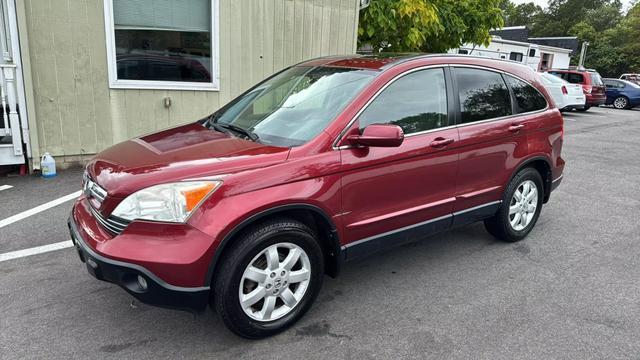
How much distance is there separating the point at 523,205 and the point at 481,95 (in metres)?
1.21

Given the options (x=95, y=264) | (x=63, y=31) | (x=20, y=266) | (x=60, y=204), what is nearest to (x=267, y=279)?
(x=95, y=264)

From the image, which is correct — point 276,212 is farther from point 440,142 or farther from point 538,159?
point 538,159

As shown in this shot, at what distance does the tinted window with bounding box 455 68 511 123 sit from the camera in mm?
3795

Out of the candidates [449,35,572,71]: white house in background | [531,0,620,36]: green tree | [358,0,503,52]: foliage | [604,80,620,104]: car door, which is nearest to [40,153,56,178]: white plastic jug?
[358,0,503,52]: foliage

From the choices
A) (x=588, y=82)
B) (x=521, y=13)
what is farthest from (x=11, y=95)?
(x=521, y=13)

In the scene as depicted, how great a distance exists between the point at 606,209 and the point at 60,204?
6352mm

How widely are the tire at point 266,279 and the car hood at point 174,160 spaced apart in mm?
395

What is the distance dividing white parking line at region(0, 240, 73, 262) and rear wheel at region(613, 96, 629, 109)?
2427 centimetres

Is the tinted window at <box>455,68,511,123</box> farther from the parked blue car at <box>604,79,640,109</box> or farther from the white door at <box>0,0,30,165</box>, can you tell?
the parked blue car at <box>604,79,640,109</box>

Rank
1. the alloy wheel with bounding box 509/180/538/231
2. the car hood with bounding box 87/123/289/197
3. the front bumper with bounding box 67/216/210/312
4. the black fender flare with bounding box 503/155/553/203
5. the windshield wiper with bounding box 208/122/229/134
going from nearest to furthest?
the front bumper with bounding box 67/216/210/312 < the car hood with bounding box 87/123/289/197 < the windshield wiper with bounding box 208/122/229/134 < the black fender flare with bounding box 503/155/553/203 < the alloy wheel with bounding box 509/180/538/231

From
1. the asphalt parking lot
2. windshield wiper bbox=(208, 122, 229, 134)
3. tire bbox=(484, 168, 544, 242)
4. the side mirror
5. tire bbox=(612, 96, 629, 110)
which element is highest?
the side mirror

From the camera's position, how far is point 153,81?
6.88m

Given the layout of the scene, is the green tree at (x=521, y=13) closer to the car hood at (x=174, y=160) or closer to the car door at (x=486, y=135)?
the car door at (x=486, y=135)

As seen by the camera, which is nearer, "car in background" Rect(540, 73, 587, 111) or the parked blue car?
"car in background" Rect(540, 73, 587, 111)
